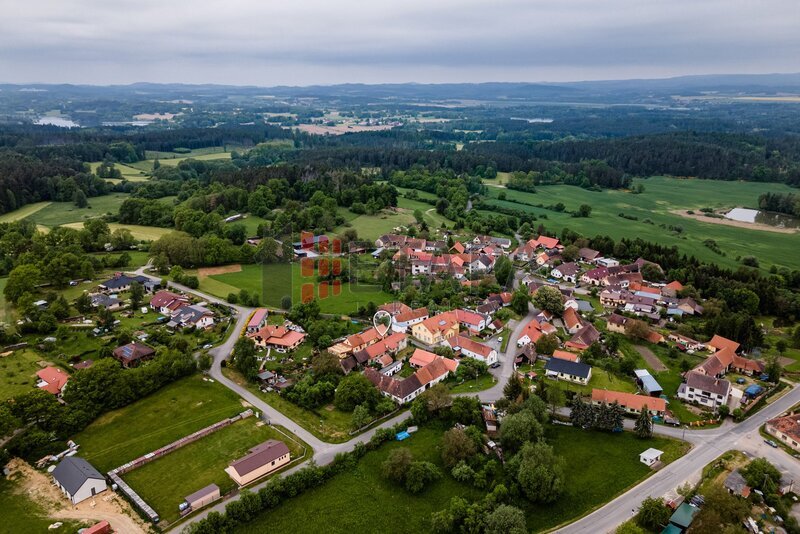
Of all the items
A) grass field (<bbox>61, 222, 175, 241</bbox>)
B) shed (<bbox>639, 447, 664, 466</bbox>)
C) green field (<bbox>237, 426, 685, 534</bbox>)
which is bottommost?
green field (<bbox>237, 426, 685, 534</bbox>)

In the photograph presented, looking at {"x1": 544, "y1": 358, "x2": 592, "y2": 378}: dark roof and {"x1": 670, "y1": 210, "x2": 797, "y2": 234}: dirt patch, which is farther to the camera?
{"x1": 670, "y1": 210, "x2": 797, "y2": 234}: dirt patch

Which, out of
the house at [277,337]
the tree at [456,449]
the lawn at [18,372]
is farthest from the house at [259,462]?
the lawn at [18,372]

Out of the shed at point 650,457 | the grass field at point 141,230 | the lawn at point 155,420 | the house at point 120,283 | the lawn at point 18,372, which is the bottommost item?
the lawn at point 155,420

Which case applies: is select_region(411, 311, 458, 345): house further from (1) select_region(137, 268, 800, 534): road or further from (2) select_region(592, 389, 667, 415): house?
(2) select_region(592, 389, 667, 415): house

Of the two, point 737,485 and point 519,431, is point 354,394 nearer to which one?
Result: point 519,431

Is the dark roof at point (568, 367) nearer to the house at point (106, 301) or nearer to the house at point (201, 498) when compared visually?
the house at point (201, 498)

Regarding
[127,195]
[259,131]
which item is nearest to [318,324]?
[127,195]

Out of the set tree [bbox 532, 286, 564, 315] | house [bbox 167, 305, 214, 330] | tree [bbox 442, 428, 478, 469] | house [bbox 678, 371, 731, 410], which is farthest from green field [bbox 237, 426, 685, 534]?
house [bbox 167, 305, 214, 330]
